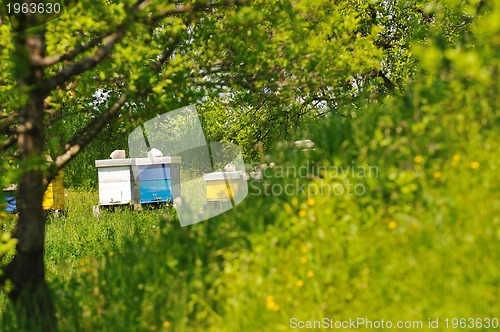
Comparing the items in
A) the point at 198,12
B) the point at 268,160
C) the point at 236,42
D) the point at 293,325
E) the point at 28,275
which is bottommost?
the point at 293,325

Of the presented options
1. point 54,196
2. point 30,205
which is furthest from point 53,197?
point 30,205

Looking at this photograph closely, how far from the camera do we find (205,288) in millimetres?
5098

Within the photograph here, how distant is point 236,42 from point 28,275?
3295 mm

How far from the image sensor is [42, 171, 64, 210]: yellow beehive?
14703mm

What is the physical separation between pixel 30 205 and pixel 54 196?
32.0 ft

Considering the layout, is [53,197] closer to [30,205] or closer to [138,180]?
[138,180]

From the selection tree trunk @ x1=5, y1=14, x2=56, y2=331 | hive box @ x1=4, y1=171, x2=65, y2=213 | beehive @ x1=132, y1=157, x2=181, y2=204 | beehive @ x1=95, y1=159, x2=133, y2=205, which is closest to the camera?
tree trunk @ x1=5, y1=14, x2=56, y2=331

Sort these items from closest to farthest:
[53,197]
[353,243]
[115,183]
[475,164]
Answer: [475,164], [353,243], [115,183], [53,197]

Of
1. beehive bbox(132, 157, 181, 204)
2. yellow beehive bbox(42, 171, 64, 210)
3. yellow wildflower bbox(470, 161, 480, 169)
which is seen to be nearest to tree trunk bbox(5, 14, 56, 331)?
yellow wildflower bbox(470, 161, 480, 169)

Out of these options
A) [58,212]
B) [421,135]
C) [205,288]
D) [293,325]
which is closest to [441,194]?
[421,135]

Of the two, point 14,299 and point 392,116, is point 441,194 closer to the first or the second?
point 392,116

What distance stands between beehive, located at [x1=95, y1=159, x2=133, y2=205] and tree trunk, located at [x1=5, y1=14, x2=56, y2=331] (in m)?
8.04

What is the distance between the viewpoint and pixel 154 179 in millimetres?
13602

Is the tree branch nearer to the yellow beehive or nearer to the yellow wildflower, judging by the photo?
the yellow wildflower
